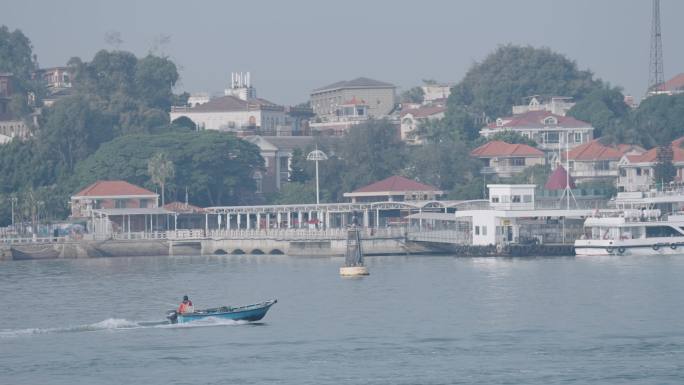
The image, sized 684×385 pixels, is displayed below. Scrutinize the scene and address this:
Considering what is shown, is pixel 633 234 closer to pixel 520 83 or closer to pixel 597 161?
pixel 597 161

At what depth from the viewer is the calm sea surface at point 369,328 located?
49.1 metres

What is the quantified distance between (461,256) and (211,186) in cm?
3400

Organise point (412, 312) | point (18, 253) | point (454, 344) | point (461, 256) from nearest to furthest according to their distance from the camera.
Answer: point (454, 344), point (412, 312), point (461, 256), point (18, 253)

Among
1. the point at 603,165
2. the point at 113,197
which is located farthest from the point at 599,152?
the point at 113,197

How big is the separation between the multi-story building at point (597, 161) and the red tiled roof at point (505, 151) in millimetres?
3109

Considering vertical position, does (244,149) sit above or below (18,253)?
above

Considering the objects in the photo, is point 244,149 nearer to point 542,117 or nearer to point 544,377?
point 542,117

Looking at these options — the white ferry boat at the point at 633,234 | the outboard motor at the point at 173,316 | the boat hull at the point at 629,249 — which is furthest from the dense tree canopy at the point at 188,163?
the outboard motor at the point at 173,316

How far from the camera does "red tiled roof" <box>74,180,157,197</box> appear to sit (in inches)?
4579

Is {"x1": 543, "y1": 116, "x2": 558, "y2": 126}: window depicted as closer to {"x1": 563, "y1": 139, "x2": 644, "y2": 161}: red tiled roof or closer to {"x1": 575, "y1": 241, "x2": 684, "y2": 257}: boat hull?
{"x1": 563, "y1": 139, "x2": 644, "y2": 161}: red tiled roof

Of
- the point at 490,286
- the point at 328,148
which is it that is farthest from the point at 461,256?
the point at 328,148

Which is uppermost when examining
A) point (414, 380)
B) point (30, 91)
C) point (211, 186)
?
point (30, 91)

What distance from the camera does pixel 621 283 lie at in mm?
72938

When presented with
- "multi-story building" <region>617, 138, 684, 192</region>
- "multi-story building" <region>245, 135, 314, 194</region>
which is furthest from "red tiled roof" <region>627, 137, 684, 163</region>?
"multi-story building" <region>245, 135, 314, 194</region>
